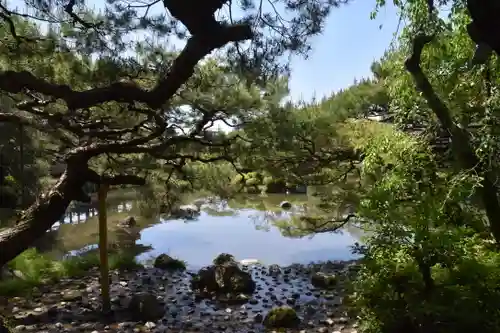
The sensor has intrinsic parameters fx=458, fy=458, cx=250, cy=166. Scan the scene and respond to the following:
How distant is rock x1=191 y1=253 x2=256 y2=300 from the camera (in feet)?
19.4

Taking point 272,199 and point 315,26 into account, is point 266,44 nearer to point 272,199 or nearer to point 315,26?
point 315,26

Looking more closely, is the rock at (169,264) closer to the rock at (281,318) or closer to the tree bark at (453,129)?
the rock at (281,318)

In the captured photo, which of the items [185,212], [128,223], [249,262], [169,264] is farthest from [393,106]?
[185,212]

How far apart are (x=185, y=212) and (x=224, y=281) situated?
7.84m

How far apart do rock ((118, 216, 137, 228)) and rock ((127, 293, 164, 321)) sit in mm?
6305

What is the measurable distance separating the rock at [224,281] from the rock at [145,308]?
101 centimetres

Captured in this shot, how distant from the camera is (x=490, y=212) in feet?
11.4

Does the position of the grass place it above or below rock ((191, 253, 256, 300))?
above

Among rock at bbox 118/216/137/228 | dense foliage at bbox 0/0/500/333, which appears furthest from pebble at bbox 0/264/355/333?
rock at bbox 118/216/137/228

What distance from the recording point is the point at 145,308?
4934mm

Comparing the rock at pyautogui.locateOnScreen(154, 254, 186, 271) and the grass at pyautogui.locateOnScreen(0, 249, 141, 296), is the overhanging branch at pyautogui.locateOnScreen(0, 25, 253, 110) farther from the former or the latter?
the rock at pyautogui.locateOnScreen(154, 254, 186, 271)

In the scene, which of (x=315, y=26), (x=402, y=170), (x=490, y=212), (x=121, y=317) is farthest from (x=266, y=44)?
(x=121, y=317)

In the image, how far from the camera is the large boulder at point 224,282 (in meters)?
5.92

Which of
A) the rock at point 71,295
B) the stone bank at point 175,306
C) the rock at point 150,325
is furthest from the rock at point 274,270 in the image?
the rock at point 71,295
